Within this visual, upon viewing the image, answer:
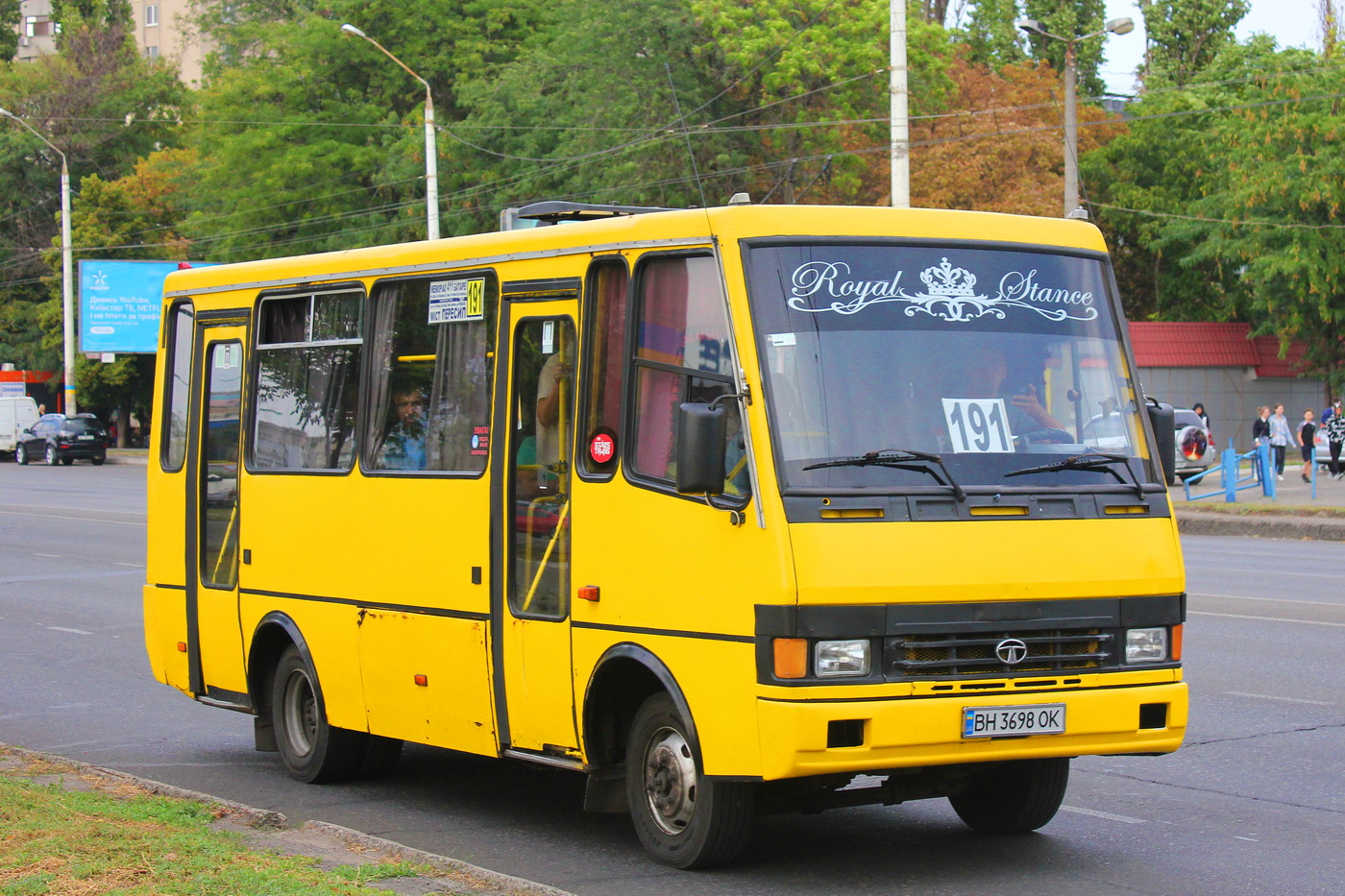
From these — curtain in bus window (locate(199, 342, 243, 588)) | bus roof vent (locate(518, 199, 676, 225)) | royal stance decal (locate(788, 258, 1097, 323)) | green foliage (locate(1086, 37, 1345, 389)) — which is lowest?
curtain in bus window (locate(199, 342, 243, 588))

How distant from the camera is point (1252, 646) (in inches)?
497

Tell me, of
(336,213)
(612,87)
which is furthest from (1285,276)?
(336,213)

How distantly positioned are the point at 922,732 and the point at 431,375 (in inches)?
123

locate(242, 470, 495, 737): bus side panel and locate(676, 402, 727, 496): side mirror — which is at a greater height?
locate(676, 402, 727, 496): side mirror

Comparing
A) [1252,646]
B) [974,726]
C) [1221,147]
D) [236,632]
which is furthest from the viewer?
[1221,147]

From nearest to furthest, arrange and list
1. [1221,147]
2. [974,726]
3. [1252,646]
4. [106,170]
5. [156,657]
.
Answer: [974,726], [156,657], [1252,646], [1221,147], [106,170]

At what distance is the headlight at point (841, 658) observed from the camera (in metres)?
6.01

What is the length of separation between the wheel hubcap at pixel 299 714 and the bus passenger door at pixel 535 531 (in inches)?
75.4

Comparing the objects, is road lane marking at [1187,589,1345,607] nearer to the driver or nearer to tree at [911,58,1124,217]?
the driver

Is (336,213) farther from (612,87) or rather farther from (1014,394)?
(1014,394)

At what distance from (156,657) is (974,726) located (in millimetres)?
5661

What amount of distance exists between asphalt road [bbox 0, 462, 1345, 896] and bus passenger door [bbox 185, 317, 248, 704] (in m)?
0.54

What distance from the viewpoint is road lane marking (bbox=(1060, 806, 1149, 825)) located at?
750 centimetres

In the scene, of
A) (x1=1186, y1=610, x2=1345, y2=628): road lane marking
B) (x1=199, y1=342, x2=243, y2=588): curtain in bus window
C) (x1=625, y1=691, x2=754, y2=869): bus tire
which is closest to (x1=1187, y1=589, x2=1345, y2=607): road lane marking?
(x1=1186, y1=610, x2=1345, y2=628): road lane marking
